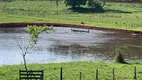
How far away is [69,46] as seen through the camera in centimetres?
6431

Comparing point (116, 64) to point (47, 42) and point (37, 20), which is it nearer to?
point (47, 42)

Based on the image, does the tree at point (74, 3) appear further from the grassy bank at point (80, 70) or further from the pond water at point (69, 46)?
the grassy bank at point (80, 70)

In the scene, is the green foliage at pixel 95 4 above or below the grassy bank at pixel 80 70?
above

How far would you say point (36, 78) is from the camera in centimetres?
3288

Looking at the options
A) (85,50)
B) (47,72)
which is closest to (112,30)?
(85,50)

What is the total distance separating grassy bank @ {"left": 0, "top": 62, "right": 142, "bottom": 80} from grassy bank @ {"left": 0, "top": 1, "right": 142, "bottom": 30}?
41.6 metres

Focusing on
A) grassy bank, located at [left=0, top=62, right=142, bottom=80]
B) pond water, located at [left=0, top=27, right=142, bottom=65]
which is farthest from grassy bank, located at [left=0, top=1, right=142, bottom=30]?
grassy bank, located at [left=0, top=62, right=142, bottom=80]

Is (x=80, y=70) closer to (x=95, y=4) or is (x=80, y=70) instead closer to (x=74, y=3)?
(x=74, y=3)

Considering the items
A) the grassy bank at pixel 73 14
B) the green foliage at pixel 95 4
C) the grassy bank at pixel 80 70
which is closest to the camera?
the grassy bank at pixel 80 70

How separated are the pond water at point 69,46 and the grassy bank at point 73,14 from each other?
798cm

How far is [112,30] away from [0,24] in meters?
23.2

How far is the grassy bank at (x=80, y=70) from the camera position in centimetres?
3659

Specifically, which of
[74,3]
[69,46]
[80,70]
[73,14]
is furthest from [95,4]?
[80,70]

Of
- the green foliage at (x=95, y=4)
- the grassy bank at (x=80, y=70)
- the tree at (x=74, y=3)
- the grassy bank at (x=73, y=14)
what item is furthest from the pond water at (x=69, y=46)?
the green foliage at (x=95, y=4)
